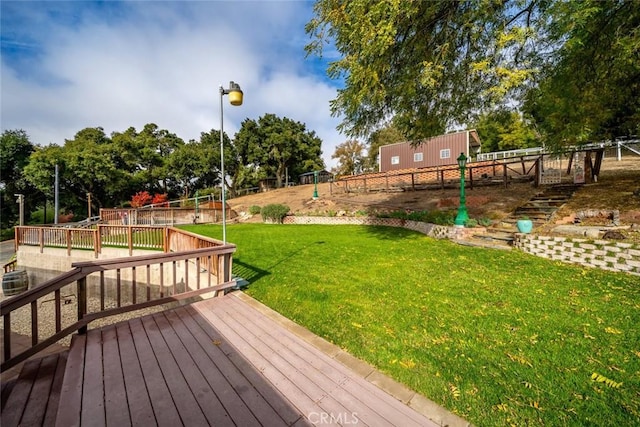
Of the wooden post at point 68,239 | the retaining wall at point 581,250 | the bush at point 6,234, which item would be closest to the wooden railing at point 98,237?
the wooden post at point 68,239

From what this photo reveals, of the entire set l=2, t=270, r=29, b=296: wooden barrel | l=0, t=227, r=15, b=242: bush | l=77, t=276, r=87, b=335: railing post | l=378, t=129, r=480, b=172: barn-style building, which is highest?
l=378, t=129, r=480, b=172: barn-style building

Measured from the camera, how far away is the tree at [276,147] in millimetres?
31969

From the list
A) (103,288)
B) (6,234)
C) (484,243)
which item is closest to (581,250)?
(484,243)

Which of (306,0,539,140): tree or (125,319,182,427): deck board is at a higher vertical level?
(306,0,539,140): tree

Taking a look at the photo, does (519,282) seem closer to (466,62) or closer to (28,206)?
(466,62)

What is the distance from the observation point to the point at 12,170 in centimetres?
2177

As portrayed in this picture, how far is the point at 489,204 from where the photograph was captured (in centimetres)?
1052

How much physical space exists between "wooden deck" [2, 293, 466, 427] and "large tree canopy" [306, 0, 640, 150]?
4.57 metres

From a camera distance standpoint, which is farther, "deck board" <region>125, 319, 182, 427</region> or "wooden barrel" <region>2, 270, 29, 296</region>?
"wooden barrel" <region>2, 270, 29, 296</region>

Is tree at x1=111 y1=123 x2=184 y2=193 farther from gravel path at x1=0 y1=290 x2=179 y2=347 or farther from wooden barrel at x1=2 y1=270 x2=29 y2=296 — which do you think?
gravel path at x1=0 y1=290 x2=179 y2=347

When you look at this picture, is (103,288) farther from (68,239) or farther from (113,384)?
(68,239)

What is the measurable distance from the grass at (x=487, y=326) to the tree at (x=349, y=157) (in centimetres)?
3541

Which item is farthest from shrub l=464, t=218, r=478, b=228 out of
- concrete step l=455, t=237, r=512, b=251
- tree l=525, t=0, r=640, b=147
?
tree l=525, t=0, r=640, b=147

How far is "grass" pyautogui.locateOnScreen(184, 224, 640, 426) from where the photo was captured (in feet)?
6.83
